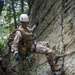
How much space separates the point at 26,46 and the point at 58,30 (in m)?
2.25

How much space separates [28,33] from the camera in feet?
32.1

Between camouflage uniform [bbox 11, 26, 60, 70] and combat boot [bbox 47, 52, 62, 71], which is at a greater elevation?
camouflage uniform [bbox 11, 26, 60, 70]

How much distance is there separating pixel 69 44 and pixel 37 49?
4.62 ft

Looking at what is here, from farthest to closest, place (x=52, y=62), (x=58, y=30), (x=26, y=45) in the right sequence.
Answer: (x=58, y=30) < (x=26, y=45) < (x=52, y=62)

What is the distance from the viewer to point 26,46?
9.92 m

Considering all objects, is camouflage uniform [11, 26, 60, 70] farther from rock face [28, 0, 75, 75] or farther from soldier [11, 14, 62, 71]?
rock face [28, 0, 75, 75]

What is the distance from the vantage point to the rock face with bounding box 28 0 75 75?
957cm

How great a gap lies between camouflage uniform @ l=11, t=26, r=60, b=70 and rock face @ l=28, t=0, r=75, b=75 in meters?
0.65

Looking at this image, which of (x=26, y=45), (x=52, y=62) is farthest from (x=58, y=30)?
(x=52, y=62)

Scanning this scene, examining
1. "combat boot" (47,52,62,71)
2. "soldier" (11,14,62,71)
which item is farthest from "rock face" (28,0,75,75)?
"soldier" (11,14,62,71)

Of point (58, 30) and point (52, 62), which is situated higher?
point (58, 30)

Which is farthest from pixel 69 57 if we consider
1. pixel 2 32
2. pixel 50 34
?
pixel 2 32

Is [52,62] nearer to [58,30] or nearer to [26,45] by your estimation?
[26,45]

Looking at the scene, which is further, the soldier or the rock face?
the rock face
